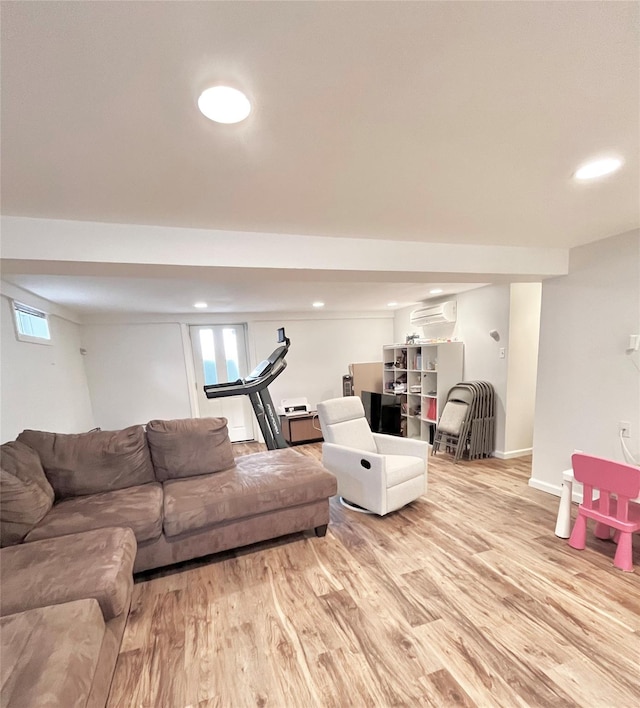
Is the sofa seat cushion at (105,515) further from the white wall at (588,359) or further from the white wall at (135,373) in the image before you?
the white wall at (588,359)

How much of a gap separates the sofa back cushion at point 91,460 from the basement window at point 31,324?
1079mm

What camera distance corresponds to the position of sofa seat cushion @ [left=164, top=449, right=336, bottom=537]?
1.99 m

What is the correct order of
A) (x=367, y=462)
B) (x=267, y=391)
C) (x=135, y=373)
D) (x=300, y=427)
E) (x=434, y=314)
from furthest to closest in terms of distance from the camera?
1. (x=300, y=427)
2. (x=135, y=373)
3. (x=434, y=314)
4. (x=267, y=391)
5. (x=367, y=462)

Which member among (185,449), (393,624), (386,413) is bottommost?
(393,624)

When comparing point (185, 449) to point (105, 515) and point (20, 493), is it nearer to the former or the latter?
point (105, 515)

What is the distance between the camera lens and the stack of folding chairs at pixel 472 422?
12.3 ft

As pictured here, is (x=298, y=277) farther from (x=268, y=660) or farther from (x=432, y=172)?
(x=268, y=660)

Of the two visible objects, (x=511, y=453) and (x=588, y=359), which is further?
(x=511, y=453)

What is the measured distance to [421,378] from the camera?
464 cm

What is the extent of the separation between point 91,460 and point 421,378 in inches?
158

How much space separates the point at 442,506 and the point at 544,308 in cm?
203

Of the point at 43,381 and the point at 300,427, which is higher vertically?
the point at 43,381

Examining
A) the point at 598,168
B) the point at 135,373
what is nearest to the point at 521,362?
the point at 598,168

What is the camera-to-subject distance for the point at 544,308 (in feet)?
9.37
